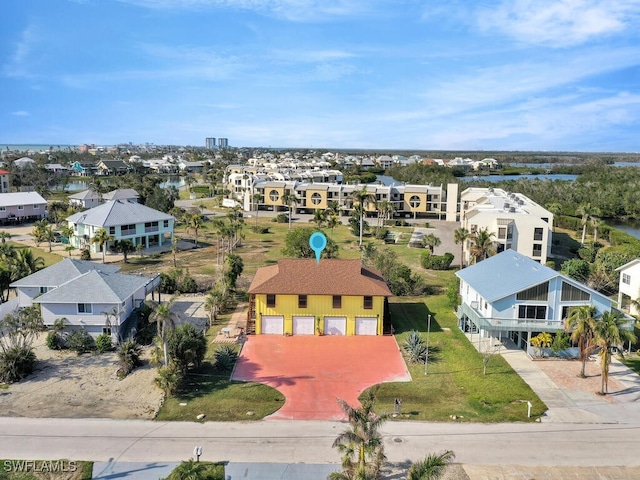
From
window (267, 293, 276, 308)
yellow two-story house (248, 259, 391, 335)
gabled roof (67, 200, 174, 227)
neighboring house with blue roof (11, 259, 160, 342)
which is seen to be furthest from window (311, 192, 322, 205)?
neighboring house with blue roof (11, 259, 160, 342)

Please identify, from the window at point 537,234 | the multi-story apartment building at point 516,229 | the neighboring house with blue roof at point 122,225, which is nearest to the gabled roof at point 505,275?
the multi-story apartment building at point 516,229

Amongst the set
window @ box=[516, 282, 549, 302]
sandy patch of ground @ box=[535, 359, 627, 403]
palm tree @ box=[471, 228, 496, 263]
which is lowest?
sandy patch of ground @ box=[535, 359, 627, 403]

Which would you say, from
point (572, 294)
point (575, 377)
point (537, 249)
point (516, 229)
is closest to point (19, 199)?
point (516, 229)

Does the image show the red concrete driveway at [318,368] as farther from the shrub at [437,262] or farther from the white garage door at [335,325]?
the shrub at [437,262]

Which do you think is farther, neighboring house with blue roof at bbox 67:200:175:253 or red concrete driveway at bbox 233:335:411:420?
neighboring house with blue roof at bbox 67:200:175:253

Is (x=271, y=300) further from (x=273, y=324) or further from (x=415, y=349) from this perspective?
(x=415, y=349)

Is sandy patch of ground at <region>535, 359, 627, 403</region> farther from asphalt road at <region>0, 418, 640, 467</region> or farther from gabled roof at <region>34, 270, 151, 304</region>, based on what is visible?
gabled roof at <region>34, 270, 151, 304</region>

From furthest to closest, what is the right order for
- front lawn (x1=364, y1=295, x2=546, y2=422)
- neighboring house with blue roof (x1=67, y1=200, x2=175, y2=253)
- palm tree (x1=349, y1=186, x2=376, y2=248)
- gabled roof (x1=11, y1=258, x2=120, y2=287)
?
palm tree (x1=349, y1=186, x2=376, y2=248) < neighboring house with blue roof (x1=67, y1=200, x2=175, y2=253) < gabled roof (x1=11, y1=258, x2=120, y2=287) < front lawn (x1=364, y1=295, x2=546, y2=422)
